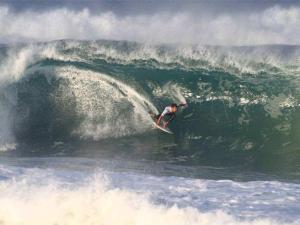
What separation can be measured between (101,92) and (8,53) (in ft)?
11.3

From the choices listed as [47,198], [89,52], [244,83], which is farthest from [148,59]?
[47,198]

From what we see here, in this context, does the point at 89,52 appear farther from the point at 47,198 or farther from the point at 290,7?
the point at 290,7

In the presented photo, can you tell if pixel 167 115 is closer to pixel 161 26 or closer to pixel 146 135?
pixel 146 135

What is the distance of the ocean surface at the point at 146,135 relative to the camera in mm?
9109

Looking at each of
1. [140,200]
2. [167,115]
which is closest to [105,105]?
[167,115]

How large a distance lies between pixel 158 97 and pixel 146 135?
4.44ft

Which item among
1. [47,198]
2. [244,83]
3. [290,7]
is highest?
[290,7]

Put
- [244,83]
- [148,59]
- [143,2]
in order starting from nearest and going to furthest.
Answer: [244,83] < [148,59] < [143,2]

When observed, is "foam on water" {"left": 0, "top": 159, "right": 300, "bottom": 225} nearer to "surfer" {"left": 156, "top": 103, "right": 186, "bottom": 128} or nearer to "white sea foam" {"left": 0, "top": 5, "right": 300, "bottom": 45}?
"surfer" {"left": 156, "top": 103, "right": 186, "bottom": 128}

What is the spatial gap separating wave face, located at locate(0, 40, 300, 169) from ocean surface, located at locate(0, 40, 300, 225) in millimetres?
27

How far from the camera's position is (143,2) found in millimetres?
33000

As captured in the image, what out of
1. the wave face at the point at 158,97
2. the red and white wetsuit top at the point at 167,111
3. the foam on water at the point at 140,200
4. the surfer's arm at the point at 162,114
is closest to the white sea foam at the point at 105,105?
the wave face at the point at 158,97

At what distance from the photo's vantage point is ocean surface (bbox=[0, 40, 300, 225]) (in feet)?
29.9

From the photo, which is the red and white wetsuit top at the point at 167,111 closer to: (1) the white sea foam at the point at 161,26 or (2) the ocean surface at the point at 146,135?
(2) the ocean surface at the point at 146,135
